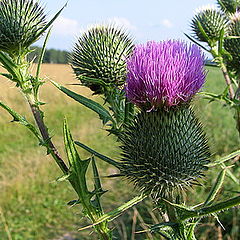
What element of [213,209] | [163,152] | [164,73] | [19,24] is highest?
[19,24]

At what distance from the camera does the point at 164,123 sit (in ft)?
5.39

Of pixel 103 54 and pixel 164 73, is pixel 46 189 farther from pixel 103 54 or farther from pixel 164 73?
pixel 164 73

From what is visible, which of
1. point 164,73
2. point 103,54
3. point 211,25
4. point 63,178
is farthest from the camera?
point 211,25

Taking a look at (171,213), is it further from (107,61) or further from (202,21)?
(202,21)

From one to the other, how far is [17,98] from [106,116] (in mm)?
17301

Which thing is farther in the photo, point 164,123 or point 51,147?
point 164,123

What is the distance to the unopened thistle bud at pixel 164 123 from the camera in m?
1.51

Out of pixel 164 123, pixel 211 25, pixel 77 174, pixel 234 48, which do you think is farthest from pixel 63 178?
pixel 211 25

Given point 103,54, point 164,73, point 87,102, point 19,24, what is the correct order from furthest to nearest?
1. point 103,54
2. point 19,24
3. point 87,102
4. point 164,73

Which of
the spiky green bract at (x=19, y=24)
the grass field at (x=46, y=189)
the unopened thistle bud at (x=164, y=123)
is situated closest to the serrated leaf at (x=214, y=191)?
the unopened thistle bud at (x=164, y=123)

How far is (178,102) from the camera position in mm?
1575

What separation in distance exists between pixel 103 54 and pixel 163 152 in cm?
64

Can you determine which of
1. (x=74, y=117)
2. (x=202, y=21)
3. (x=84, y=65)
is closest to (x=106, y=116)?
A: (x=84, y=65)

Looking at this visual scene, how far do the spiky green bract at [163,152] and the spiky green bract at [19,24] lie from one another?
0.61 m
